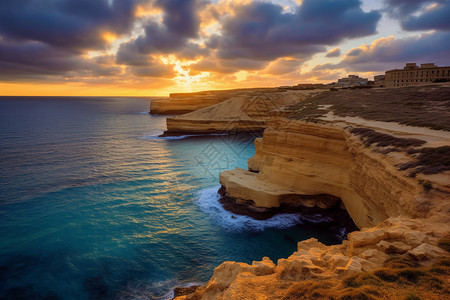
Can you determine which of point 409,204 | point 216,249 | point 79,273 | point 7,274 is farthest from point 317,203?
point 7,274

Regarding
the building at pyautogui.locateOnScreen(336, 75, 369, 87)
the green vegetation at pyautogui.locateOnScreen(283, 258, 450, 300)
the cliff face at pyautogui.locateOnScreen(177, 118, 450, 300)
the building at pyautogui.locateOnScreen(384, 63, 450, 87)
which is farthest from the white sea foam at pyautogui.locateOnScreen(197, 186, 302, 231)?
the building at pyautogui.locateOnScreen(336, 75, 369, 87)

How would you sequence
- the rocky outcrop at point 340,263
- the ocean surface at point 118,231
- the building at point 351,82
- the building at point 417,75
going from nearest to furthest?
the rocky outcrop at point 340,263, the ocean surface at point 118,231, the building at point 417,75, the building at point 351,82

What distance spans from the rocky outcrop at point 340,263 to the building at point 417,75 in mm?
56629

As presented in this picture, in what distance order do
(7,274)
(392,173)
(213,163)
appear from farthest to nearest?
1. (213,163)
2. (7,274)
3. (392,173)

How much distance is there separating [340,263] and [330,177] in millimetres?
10874

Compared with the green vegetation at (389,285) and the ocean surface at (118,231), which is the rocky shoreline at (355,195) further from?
the ocean surface at (118,231)

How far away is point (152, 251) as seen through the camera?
508 inches

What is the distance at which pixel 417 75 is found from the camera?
52.5 metres

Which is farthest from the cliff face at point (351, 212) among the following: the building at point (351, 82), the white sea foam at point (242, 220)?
the building at point (351, 82)

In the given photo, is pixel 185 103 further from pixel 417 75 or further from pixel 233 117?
pixel 417 75

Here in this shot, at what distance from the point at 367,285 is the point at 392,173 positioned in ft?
19.3

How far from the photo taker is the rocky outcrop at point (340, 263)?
4.71 m

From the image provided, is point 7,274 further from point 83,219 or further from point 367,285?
point 367,285

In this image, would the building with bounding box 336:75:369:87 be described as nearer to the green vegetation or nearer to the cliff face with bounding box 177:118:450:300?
the cliff face with bounding box 177:118:450:300
